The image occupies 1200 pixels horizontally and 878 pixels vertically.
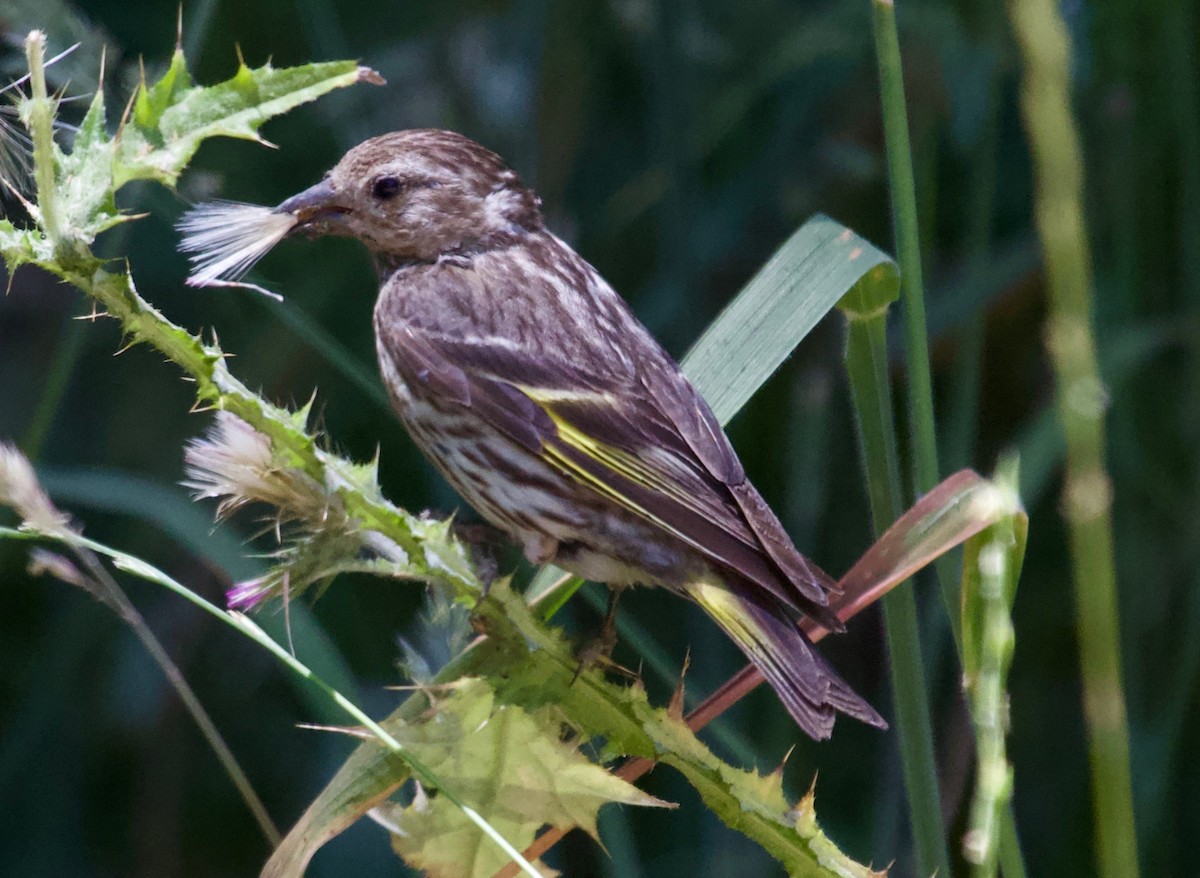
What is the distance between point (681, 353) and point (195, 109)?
179cm

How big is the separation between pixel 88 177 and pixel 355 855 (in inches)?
75.8

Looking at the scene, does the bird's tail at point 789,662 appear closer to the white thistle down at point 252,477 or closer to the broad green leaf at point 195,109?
the white thistle down at point 252,477

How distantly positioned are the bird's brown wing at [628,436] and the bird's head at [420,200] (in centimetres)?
18

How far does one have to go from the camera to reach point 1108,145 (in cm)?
314

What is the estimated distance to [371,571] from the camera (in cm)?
123

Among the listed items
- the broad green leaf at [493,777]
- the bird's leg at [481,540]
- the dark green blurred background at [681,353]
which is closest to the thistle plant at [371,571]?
the broad green leaf at [493,777]

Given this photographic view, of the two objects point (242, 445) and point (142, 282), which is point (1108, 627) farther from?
point (142, 282)

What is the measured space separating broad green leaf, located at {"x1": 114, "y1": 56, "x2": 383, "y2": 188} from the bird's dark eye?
824 millimetres

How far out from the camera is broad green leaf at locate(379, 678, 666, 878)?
1.26 metres

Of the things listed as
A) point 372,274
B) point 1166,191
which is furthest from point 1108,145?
point 372,274

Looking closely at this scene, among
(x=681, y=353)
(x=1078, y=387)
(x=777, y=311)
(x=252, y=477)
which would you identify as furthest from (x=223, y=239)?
(x=681, y=353)

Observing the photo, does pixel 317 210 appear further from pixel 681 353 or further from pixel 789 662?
pixel 681 353

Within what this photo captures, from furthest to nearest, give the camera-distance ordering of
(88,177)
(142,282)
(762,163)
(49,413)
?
(762,163) → (142,282) → (49,413) → (88,177)

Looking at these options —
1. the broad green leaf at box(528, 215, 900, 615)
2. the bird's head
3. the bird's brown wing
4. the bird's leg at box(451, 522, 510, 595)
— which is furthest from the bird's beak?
the broad green leaf at box(528, 215, 900, 615)
